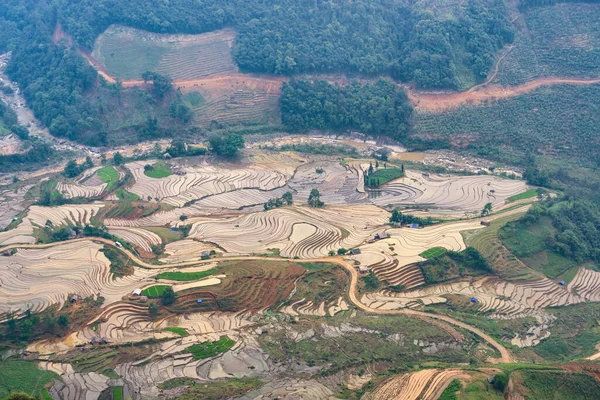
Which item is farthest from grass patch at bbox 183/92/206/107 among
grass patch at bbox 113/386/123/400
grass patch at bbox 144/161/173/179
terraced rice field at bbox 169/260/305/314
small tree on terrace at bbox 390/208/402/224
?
grass patch at bbox 113/386/123/400

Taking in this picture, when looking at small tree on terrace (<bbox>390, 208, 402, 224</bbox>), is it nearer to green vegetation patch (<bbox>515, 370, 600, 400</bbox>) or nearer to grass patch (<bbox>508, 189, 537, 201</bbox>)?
grass patch (<bbox>508, 189, 537, 201</bbox>)

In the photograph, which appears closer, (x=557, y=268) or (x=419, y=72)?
(x=557, y=268)

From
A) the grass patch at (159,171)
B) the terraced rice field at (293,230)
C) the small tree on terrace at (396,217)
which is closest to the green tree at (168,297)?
the terraced rice field at (293,230)

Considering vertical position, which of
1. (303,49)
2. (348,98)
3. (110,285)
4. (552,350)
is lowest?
(552,350)

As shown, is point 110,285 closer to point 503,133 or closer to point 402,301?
point 402,301

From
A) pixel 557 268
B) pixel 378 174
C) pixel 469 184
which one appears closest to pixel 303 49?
pixel 378 174

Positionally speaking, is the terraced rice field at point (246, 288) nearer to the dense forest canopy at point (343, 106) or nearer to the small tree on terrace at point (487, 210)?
the small tree on terrace at point (487, 210)

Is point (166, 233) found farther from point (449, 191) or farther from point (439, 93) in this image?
point (439, 93)
